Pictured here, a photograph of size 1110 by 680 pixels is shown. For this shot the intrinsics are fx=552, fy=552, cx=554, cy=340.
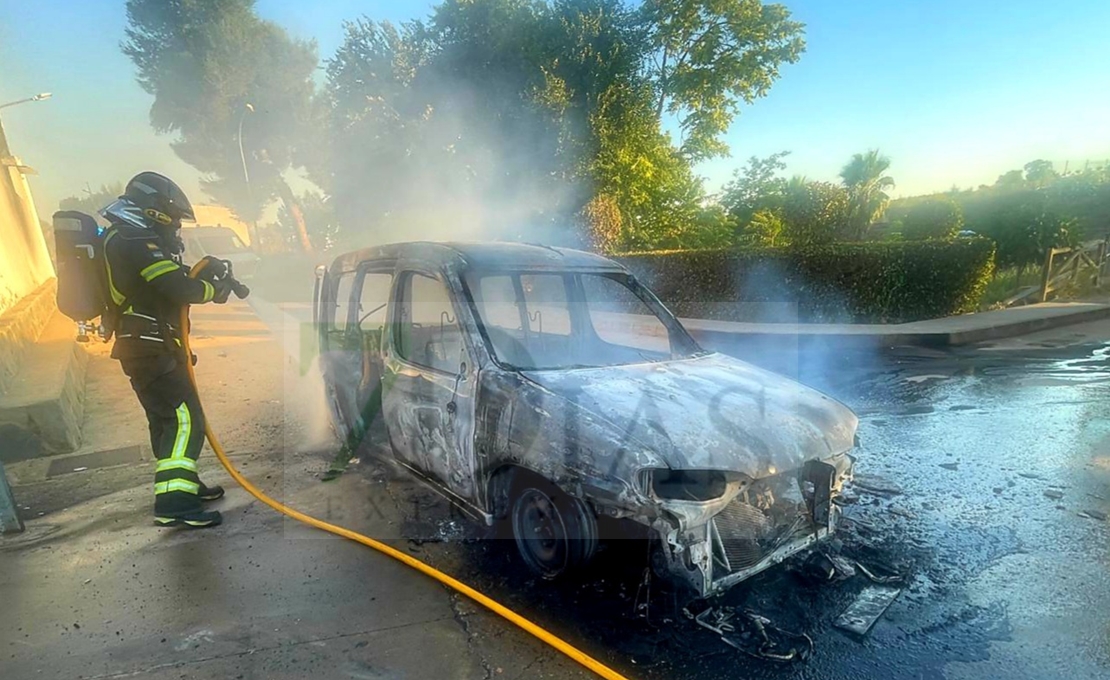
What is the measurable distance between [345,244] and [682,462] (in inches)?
1055

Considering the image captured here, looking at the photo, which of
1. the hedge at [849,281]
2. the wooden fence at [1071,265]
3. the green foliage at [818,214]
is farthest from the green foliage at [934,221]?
the hedge at [849,281]

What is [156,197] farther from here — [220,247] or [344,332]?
[220,247]

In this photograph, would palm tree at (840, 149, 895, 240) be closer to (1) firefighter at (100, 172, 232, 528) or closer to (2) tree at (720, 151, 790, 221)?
(2) tree at (720, 151, 790, 221)

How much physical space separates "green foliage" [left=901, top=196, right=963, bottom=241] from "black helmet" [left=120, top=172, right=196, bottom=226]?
15554 mm

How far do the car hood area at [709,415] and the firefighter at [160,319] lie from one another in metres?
2.47

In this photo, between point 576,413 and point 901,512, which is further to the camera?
point 901,512

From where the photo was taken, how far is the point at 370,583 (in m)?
2.85

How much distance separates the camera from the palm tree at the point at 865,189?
1588 cm

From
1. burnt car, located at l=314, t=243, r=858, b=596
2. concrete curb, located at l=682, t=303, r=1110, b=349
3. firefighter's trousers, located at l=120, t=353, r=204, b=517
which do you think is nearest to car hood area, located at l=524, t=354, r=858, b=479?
burnt car, located at l=314, t=243, r=858, b=596

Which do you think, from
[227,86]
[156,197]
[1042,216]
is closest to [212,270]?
[156,197]

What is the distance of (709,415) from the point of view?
2.41 metres

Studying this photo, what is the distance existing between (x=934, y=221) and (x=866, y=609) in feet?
51.9

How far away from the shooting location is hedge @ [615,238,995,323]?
1030 centimetres

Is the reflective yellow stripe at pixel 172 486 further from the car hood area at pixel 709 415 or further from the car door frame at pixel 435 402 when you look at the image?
the car hood area at pixel 709 415
